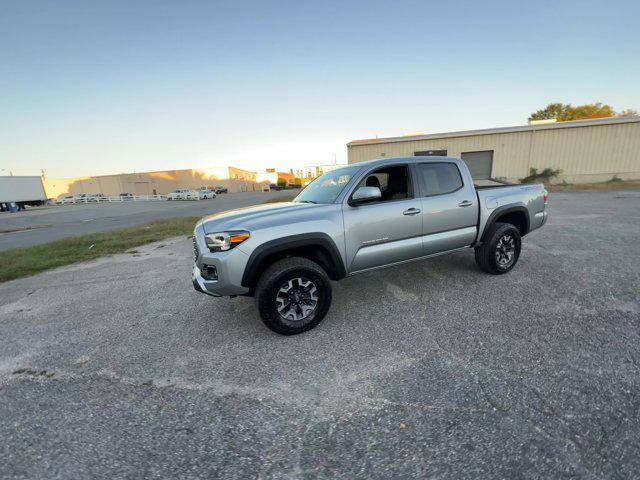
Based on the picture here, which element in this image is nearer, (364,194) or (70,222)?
(364,194)

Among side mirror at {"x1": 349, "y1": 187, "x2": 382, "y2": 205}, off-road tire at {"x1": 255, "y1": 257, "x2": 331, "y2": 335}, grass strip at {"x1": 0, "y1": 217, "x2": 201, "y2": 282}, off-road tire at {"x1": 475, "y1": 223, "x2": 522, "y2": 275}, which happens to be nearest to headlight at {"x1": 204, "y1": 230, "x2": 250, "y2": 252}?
off-road tire at {"x1": 255, "y1": 257, "x2": 331, "y2": 335}

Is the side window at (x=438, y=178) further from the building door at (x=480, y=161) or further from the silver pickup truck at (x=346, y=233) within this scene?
the building door at (x=480, y=161)

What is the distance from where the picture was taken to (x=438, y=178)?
404cm

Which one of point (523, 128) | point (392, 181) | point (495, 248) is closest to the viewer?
point (392, 181)

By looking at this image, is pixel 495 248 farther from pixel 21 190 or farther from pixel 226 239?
pixel 21 190

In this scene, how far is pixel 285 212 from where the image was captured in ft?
10.7

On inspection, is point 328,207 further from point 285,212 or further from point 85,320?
point 85,320

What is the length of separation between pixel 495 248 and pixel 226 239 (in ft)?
12.6

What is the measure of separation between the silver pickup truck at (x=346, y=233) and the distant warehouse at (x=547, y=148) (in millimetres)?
18331

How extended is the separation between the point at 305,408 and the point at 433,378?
3.44 feet

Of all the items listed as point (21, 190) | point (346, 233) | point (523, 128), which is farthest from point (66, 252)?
point (21, 190)

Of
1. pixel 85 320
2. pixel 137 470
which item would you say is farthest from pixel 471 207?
pixel 85 320

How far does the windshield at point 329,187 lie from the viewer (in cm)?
363

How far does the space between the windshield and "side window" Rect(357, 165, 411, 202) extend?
24 cm
